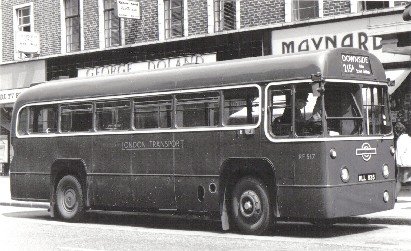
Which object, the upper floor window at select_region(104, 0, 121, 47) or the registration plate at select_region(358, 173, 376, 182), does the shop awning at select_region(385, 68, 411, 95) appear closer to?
the registration plate at select_region(358, 173, 376, 182)

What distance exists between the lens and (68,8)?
30.2 metres

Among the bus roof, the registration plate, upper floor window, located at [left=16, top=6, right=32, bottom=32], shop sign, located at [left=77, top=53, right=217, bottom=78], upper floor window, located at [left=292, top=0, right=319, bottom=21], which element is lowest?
the registration plate

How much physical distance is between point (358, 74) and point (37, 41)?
66.1 feet

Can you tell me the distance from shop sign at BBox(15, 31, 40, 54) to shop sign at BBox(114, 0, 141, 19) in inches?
229

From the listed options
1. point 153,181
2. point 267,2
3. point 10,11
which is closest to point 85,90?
point 153,181

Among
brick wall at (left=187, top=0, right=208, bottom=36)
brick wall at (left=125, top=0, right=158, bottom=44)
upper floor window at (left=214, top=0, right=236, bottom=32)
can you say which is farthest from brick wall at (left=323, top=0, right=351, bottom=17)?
brick wall at (left=125, top=0, right=158, bottom=44)

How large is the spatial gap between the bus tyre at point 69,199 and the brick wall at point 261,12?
881cm

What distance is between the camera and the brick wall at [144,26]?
86.8 ft

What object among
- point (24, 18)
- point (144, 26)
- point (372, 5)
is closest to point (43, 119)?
point (372, 5)

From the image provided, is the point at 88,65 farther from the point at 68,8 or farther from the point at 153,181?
the point at 153,181

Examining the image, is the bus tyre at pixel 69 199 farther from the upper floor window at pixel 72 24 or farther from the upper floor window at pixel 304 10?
the upper floor window at pixel 72 24

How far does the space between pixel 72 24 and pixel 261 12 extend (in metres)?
9.97

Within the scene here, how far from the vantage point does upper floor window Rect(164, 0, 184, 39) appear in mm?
25609

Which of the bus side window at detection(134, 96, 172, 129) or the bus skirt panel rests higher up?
the bus side window at detection(134, 96, 172, 129)
